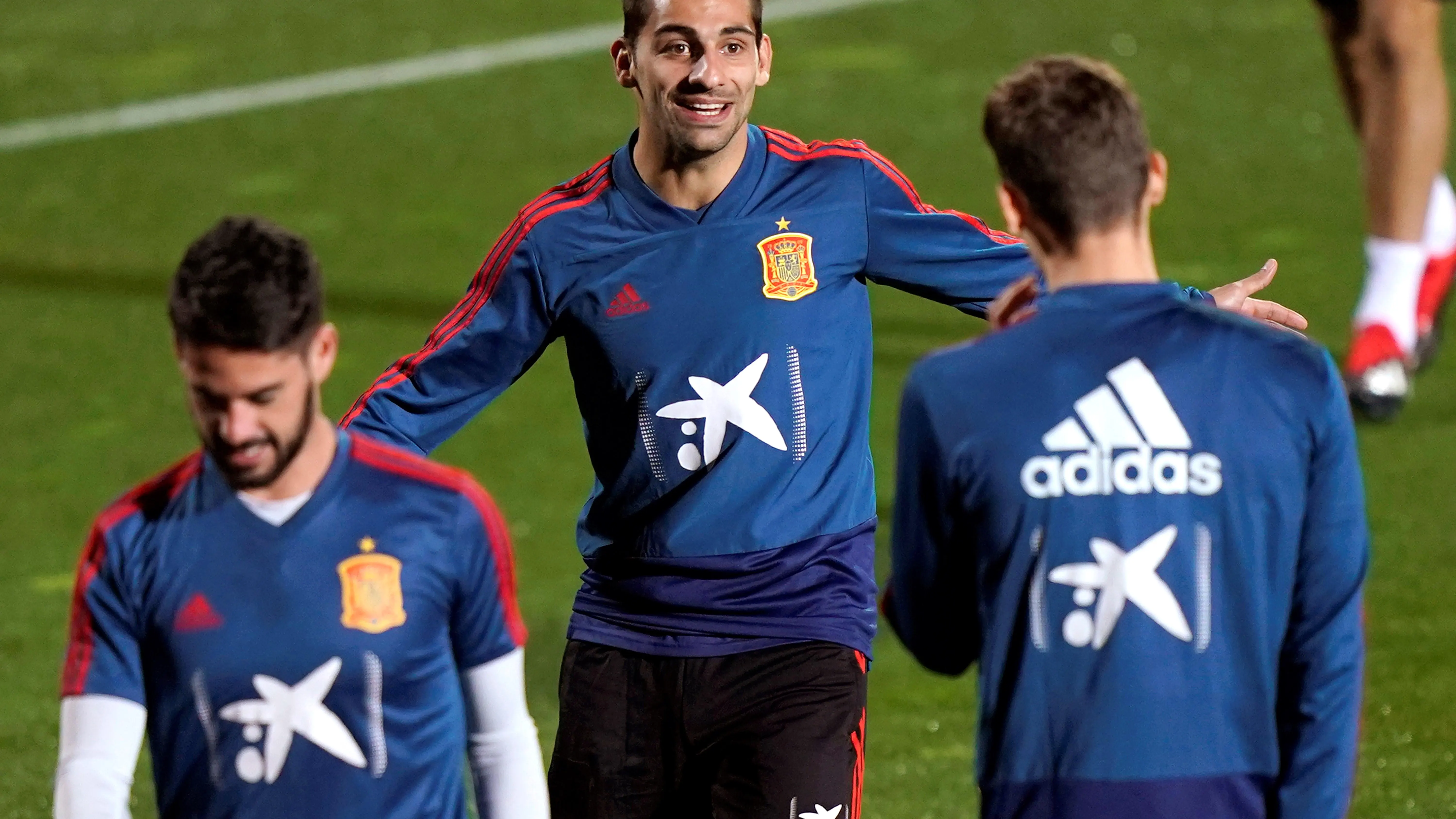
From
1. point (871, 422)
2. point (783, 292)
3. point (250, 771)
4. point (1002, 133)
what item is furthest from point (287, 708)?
point (871, 422)

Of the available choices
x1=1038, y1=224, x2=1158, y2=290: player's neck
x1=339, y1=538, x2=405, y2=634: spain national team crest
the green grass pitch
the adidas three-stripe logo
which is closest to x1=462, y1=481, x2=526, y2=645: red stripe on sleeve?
x1=339, y1=538, x2=405, y2=634: spain national team crest

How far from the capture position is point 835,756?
4.43m

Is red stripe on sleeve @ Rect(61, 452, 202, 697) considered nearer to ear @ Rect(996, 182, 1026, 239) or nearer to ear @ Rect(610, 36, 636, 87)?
ear @ Rect(996, 182, 1026, 239)

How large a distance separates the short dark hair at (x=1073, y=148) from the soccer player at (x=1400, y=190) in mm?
1419

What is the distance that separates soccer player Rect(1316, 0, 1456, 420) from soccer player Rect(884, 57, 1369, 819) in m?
1.31

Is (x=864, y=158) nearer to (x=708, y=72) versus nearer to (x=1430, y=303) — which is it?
(x=708, y=72)

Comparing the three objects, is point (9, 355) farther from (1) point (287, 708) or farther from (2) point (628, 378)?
(1) point (287, 708)

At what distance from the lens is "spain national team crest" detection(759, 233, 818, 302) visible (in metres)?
4.59

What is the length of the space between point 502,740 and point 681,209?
1.65m

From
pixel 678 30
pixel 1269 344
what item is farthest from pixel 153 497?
pixel 678 30

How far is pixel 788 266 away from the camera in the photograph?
15.1 feet

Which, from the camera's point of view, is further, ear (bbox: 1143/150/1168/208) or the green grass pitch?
the green grass pitch

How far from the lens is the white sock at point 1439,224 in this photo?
459 cm

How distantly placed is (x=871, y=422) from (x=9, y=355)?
4.40m
